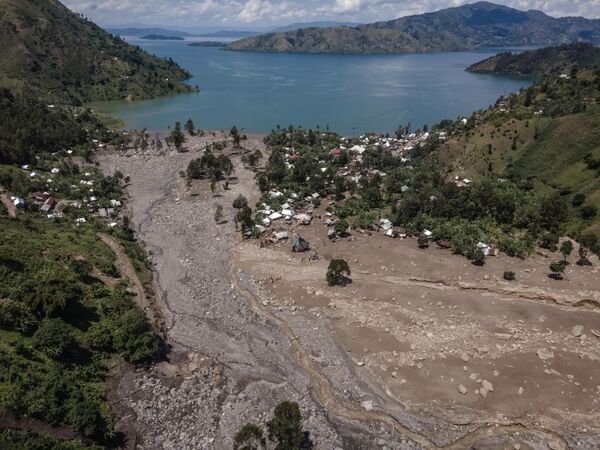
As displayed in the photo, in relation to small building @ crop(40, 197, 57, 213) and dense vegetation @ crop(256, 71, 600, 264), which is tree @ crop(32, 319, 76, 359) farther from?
dense vegetation @ crop(256, 71, 600, 264)

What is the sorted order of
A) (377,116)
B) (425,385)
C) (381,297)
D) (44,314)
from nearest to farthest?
1. (425,385)
2. (44,314)
3. (381,297)
4. (377,116)

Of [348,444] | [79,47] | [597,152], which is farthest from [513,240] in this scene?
[79,47]

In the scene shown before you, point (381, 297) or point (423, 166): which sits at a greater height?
point (423, 166)

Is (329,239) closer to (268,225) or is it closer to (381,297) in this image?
(268,225)

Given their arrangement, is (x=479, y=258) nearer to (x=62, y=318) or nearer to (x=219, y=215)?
(x=219, y=215)

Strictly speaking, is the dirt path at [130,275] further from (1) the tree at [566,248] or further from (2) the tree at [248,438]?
(1) the tree at [566,248]

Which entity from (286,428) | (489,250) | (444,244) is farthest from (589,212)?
(286,428)
